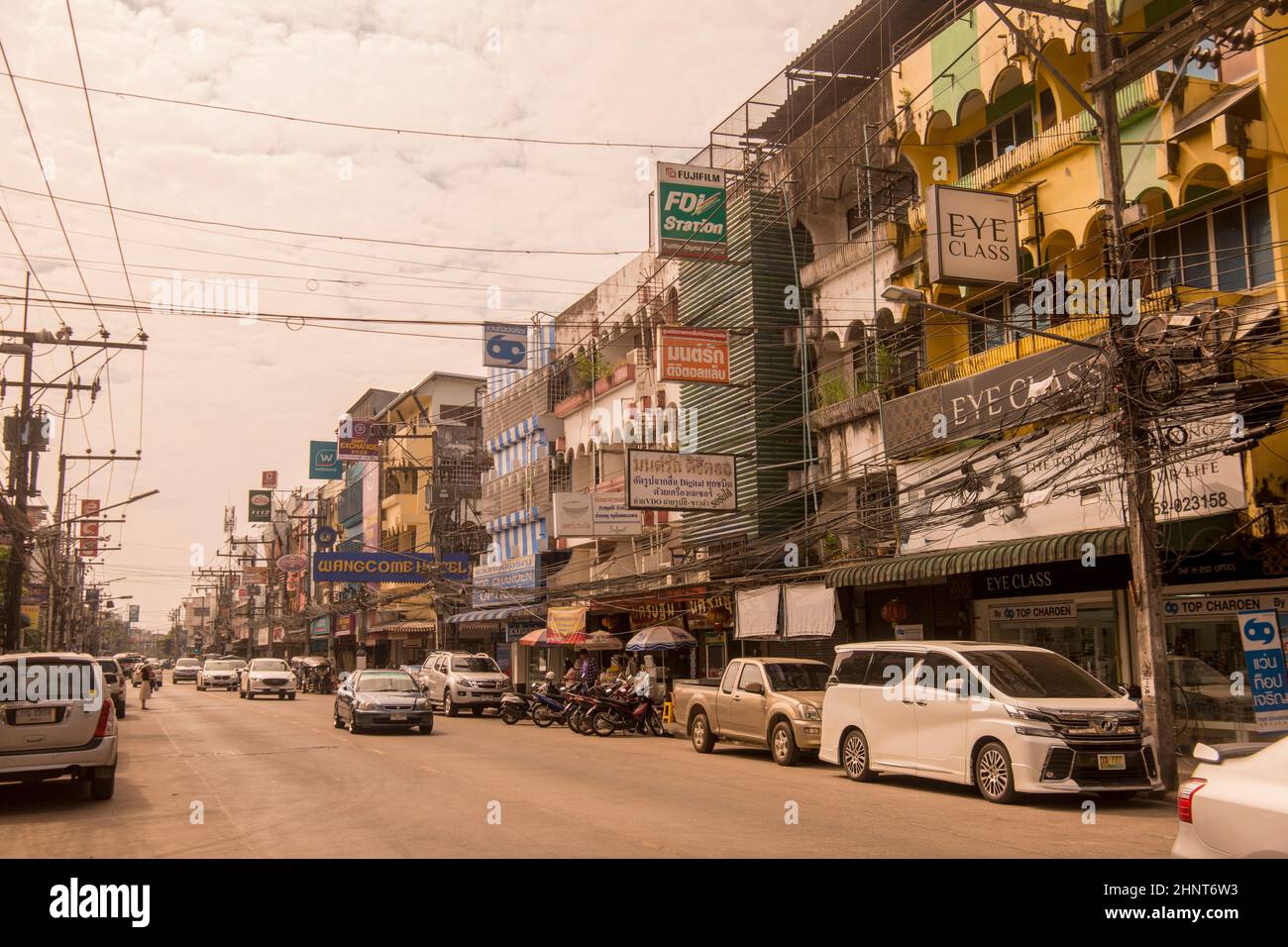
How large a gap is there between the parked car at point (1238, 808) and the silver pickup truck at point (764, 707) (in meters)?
11.9

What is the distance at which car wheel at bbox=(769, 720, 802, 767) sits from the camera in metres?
18.4

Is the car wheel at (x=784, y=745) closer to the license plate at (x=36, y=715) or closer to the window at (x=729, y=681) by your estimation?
the window at (x=729, y=681)

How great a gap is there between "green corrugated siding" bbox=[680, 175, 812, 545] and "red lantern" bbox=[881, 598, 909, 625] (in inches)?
189

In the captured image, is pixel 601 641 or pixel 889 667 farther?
pixel 601 641

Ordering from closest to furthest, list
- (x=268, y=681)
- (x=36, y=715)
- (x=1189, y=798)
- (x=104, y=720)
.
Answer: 1. (x=1189, y=798)
2. (x=36, y=715)
3. (x=104, y=720)
4. (x=268, y=681)

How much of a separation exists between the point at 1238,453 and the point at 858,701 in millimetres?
6490

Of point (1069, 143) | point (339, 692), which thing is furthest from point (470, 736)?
point (1069, 143)

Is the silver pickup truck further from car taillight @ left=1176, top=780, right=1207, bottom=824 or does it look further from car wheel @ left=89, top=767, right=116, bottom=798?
car taillight @ left=1176, top=780, right=1207, bottom=824

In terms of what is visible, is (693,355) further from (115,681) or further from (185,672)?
(185,672)

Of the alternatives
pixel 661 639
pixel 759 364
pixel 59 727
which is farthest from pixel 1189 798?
pixel 661 639

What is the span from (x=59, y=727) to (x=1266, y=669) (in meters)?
14.6

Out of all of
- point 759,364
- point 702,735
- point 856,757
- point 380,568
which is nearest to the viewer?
point 856,757

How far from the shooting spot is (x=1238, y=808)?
5590mm

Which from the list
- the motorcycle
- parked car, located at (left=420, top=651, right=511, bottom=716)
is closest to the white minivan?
the motorcycle
